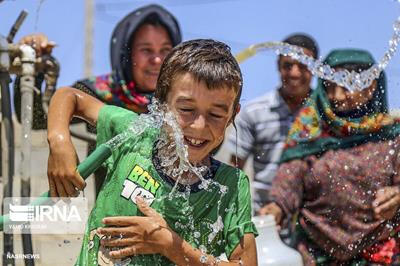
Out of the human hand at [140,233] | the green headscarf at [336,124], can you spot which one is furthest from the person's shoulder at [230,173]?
the green headscarf at [336,124]

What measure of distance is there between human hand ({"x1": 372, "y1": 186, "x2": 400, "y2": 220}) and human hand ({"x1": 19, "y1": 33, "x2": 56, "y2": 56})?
1515 millimetres

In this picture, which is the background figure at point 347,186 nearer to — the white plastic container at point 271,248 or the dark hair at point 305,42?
the white plastic container at point 271,248

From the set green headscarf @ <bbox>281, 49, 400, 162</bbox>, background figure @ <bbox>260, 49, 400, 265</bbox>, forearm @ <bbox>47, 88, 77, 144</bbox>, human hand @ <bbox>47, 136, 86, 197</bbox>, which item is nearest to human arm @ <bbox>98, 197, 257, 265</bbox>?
human hand @ <bbox>47, 136, 86, 197</bbox>

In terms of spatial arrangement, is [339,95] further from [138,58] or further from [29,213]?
[29,213]

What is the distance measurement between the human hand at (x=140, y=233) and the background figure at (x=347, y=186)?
5.03 feet

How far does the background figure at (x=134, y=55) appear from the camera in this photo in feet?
11.6

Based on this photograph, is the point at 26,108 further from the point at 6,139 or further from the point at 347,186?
the point at 347,186

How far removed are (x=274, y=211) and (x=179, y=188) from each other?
157cm

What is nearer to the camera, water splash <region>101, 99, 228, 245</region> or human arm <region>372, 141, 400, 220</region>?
water splash <region>101, 99, 228, 245</region>

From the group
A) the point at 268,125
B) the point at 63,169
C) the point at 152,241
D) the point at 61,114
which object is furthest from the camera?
the point at 268,125

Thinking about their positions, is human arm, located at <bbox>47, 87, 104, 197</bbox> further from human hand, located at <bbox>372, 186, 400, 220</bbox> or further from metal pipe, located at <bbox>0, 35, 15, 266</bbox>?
human hand, located at <bbox>372, 186, 400, 220</bbox>

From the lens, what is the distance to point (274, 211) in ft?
12.3

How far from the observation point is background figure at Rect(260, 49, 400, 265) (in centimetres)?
357

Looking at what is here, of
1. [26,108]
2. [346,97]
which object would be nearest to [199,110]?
[26,108]
